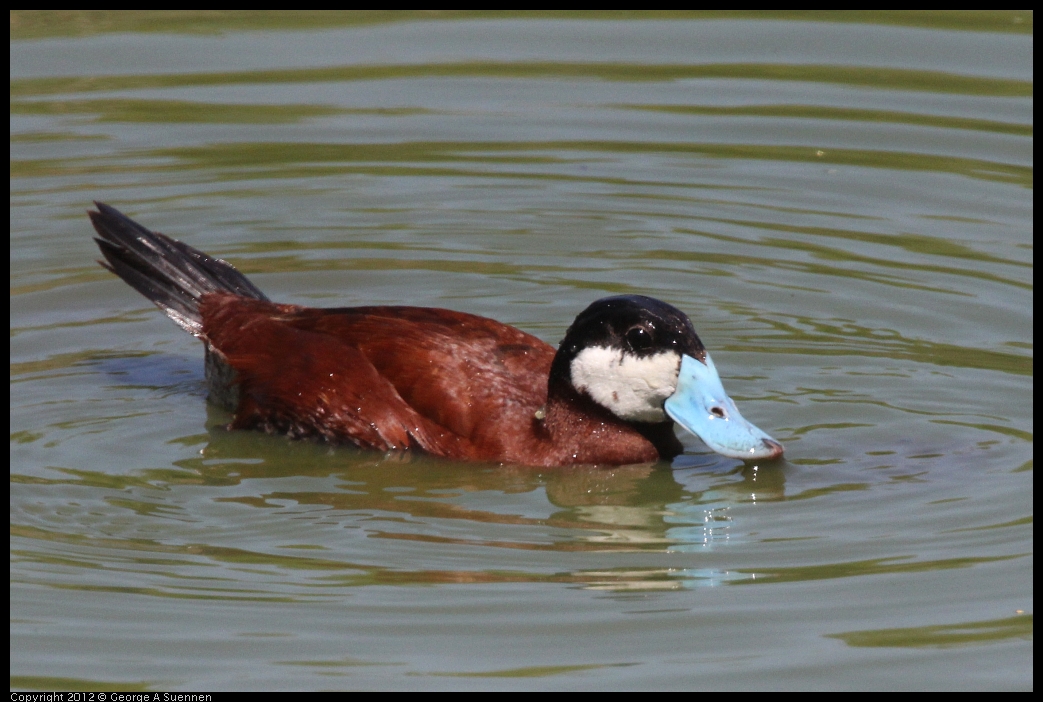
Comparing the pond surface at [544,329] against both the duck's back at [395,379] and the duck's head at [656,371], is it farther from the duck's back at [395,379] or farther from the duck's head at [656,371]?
the duck's head at [656,371]

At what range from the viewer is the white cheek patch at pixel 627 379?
6477 millimetres

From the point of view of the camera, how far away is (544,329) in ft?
27.2

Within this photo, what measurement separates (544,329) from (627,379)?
1781 mm


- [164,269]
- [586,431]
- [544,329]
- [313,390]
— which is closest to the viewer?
[586,431]

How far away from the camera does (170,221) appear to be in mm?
9898

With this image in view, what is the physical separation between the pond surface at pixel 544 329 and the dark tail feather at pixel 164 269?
1.24 ft

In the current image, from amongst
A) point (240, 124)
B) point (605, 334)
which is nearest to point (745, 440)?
point (605, 334)

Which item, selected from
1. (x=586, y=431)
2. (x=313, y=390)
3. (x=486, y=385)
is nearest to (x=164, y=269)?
(x=313, y=390)

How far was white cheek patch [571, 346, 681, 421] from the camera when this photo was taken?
6477 mm

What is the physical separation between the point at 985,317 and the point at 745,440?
2317mm

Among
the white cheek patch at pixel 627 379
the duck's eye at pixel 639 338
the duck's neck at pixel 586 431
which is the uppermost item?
the duck's eye at pixel 639 338

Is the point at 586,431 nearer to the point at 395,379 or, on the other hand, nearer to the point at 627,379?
the point at 627,379

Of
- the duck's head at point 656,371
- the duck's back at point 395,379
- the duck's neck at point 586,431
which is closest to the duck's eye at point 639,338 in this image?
the duck's head at point 656,371

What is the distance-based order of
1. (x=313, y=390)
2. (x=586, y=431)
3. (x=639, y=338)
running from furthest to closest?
(x=313, y=390)
(x=586, y=431)
(x=639, y=338)
